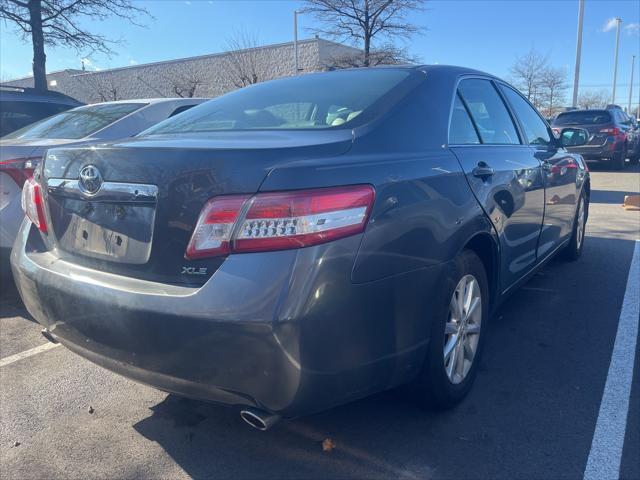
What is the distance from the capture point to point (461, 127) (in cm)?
307

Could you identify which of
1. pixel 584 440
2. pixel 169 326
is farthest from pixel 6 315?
pixel 584 440

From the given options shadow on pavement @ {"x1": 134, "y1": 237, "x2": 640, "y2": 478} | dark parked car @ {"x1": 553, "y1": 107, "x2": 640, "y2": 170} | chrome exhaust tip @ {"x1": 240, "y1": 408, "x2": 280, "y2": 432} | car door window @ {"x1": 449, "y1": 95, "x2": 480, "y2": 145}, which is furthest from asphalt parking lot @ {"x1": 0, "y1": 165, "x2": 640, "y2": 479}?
dark parked car @ {"x1": 553, "y1": 107, "x2": 640, "y2": 170}

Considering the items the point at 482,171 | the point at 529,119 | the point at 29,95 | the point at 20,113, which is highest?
the point at 29,95

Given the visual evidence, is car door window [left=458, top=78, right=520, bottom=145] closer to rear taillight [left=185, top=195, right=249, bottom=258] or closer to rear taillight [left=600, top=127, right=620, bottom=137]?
rear taillight [left=185, top=195, right=249, bottom=258]

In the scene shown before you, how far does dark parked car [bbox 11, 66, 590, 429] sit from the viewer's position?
196 centimetres

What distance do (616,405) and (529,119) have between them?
2301 millimetres

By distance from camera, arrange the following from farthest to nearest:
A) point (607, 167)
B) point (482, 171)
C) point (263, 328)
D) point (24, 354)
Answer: point (607, 167), point (24, 354), point (482, 171), point (263, 328)

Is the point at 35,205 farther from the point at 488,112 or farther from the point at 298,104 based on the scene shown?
the point at 488,112

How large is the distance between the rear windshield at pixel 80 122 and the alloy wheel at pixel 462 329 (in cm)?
364

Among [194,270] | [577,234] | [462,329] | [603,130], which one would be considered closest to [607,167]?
[603,130]

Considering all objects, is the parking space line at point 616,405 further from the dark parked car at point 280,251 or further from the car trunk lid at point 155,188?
the car trunk lid at point 155,188

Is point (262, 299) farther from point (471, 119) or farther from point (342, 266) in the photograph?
point (471, 119)

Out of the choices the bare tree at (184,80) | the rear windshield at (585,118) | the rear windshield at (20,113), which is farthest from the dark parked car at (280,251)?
the bare tree at (184,80)

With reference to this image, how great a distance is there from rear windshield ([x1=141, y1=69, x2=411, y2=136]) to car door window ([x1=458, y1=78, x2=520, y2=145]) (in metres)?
0.51
